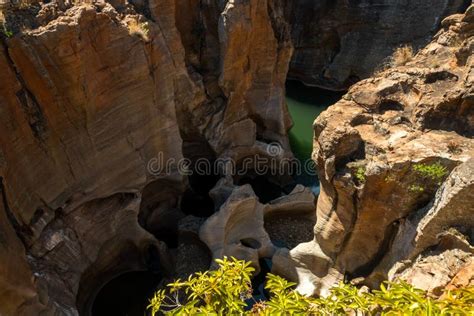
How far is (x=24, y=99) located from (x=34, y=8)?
1.91 m

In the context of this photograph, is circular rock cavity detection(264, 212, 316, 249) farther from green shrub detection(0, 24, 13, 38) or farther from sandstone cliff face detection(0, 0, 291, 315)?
green shrub detection(0, 24, 13, 38)

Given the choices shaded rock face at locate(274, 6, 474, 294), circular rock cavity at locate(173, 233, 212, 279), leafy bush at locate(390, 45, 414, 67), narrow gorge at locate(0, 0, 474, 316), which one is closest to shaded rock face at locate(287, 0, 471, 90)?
leafy bush at locate(390, 45, 414, 67)

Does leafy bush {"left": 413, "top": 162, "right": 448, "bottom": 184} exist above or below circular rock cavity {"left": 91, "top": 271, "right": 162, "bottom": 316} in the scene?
above

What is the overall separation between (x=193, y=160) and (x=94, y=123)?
18.8ft

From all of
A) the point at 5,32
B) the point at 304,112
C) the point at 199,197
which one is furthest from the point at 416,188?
the point at 304,112

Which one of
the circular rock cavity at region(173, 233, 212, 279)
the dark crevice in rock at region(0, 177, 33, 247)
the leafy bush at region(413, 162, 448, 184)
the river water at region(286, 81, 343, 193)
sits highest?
the leafy bush at region(413, 162, 448, 184)

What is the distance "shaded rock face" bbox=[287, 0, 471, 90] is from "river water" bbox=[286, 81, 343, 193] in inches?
34.1

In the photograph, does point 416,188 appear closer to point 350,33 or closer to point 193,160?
point 193,160

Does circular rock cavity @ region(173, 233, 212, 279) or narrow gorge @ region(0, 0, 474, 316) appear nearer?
narrow gorge @ region(0, 0, 474, 316)

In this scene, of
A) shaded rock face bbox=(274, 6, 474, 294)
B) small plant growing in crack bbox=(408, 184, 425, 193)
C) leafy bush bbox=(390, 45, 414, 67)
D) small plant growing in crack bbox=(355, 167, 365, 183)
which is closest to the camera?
shaded rock face bbox=(274, 6, 474, 294)

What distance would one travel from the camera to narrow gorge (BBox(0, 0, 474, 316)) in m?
6.97

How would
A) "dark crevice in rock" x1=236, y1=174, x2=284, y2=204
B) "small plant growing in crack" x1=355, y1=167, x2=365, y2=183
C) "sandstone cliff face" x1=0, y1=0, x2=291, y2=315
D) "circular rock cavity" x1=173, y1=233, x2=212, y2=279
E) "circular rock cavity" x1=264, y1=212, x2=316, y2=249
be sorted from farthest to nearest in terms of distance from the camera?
"dark crevice in rock" x1=236, y1=174, x2=284, y2=204 → "circular rock cavity" x1=264, y1=212, x2=316, y2=249 → "circular rock cavity" x1=173, y1=233, x2=212, y2=279 → "sandstone cliff face" x1=0, y1=0, x2=291, y2=315 → "small plant growing in crack" x1=355, y1=167, x2=365, y2=183

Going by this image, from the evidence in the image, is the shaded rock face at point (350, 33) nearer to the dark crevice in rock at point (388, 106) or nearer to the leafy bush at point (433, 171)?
the dark crevice in rock at point (388, 106)

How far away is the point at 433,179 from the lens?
22.2 feet
